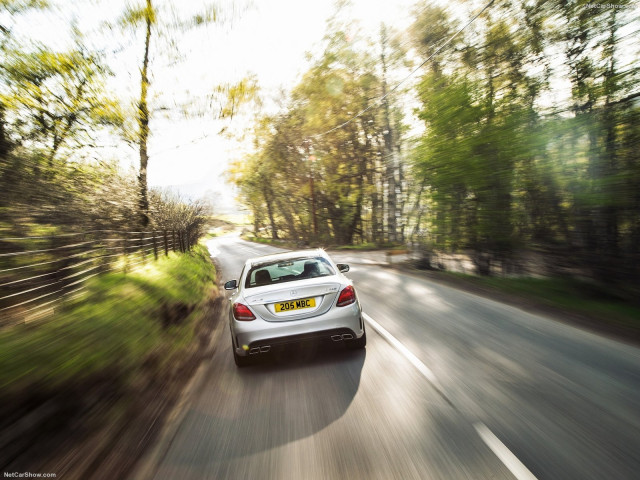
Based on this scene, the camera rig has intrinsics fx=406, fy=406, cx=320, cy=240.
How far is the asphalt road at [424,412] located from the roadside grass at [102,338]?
2.76 feet

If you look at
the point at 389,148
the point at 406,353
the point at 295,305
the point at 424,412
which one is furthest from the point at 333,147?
the point at 424,412

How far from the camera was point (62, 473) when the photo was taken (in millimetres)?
2803

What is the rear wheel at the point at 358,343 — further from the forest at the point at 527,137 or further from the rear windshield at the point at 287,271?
the forest at the point at 527,137

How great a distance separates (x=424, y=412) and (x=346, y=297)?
1841 mm

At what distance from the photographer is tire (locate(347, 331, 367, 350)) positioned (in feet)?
17.4

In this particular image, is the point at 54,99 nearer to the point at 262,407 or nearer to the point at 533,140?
the point at 262,407

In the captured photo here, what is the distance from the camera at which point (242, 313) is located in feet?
16.2

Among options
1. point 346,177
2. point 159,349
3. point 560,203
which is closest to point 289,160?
point 346,177

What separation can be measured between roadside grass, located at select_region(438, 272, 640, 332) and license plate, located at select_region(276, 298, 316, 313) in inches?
193

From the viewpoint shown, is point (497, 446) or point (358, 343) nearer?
point (497, 446)

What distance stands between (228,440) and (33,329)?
92.1 inches

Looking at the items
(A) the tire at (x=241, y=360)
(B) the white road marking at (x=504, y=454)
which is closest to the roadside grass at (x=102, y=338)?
(A) the tire at (x=241, y=360)

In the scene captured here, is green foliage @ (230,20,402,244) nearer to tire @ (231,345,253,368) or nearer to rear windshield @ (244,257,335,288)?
rear windshield @ (244,257,335,288)

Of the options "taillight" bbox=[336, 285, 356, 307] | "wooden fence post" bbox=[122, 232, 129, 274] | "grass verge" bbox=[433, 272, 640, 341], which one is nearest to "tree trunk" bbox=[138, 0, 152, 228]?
"wooden fence post" bbox=[122, 232, 129, 274]
